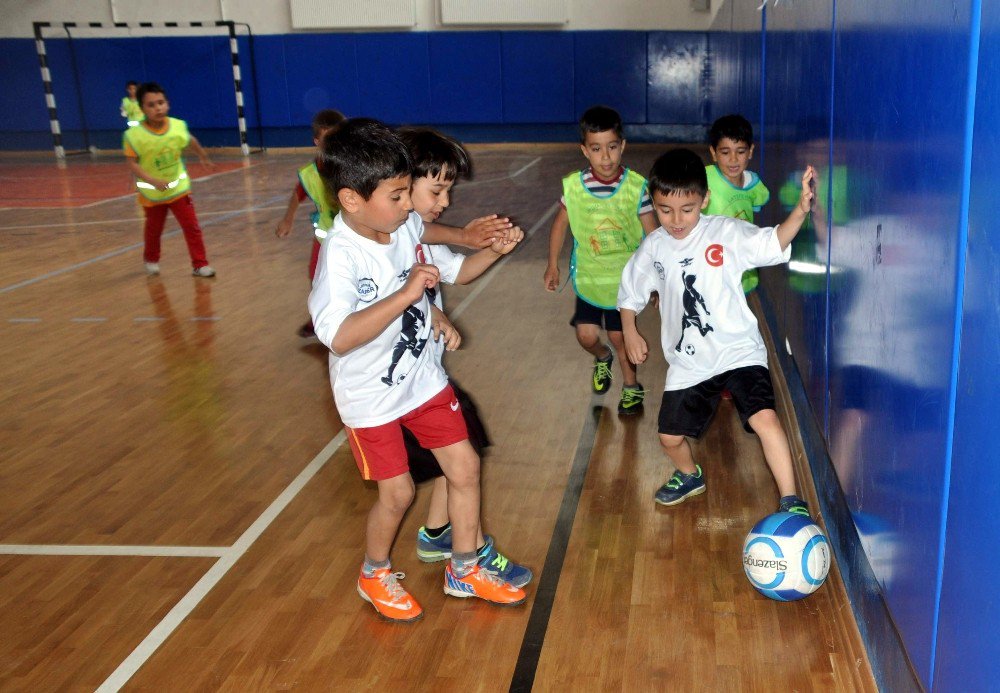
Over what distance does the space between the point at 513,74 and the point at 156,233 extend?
13336 mm

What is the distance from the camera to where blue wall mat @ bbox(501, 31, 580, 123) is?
20.9 m

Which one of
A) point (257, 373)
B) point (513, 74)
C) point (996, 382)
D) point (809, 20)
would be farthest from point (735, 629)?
point (513, 74)

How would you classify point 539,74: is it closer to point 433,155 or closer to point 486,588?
point 433,155

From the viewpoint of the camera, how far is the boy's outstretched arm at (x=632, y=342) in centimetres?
359

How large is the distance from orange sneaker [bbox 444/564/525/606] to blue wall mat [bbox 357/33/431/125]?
62.1 ft

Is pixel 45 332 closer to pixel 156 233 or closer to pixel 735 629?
Answer: pixel 156 233

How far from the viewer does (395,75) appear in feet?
70.0

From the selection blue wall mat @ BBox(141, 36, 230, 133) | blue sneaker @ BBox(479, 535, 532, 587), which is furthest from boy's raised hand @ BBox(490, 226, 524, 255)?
blue wall mat @ BBox(141, 36, 230, 133)

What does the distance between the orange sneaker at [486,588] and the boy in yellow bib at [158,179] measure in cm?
620

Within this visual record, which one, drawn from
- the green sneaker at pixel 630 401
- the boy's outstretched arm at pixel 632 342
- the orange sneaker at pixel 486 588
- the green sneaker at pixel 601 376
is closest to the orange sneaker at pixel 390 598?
the orange sneaker at pixel 486 588

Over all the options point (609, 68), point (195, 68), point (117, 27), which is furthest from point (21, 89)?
point (609, 68)

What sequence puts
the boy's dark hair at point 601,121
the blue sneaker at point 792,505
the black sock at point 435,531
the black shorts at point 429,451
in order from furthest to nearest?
the boy's dark hair at point 601,121 → the black sock at point 435,531 → the blue sneaker at point 792,505 → the black shorts at point 429,451

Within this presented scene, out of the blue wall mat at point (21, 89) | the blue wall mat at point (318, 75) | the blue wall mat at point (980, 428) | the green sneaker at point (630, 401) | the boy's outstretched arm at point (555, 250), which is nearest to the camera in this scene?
the blue wall mat at point (980, 428)

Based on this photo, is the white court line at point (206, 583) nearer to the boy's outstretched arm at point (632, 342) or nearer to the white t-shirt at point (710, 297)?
the boy's outstretched arm at point (632, 342)
